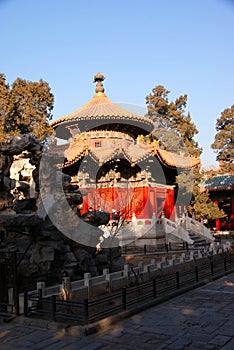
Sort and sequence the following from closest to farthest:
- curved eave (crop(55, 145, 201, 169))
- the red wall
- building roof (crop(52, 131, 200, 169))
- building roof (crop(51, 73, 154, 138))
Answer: curved eave (crop(55, 145, 201, 169))
building roof (crop(52, 131, 200, 169))
the red wall
building roof (crop(51, 73, 154, 138))

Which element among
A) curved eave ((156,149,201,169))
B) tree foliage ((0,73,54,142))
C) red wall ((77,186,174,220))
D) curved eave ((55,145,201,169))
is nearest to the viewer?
tree foliage ((0,73,54,142))

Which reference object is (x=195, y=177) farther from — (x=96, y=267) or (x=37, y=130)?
(x=96, y=267)

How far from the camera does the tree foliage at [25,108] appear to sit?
1823 centimetres

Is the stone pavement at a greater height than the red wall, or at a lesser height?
lesser

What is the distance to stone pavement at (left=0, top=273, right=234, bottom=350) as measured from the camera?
550 cm

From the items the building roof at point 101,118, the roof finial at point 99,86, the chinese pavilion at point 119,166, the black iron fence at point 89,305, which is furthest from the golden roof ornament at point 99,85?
the black iron fence at point 89,305

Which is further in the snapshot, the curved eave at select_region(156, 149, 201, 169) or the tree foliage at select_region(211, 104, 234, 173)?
the tree foliage at select_region(211, 104, 234, 173)

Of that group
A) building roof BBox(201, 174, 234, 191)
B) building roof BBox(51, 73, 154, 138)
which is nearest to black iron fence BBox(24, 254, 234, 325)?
building roof BBox(51, 73, 154, 138)

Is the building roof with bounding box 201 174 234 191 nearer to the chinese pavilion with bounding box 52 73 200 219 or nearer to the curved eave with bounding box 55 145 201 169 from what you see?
the chinese pavilion with bounding box 52 73 200 219

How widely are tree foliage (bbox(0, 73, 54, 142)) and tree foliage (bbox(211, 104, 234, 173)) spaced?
53.7ft

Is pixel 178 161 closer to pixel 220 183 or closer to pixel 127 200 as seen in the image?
pixel 127 200

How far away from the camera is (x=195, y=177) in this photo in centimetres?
2383

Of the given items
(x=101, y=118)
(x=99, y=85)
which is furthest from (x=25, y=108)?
(x=99, y=85)

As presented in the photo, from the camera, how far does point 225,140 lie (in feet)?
99.7
